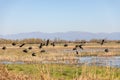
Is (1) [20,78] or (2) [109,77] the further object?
(2) [109,77]

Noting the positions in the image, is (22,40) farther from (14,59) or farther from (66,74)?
(66,74)

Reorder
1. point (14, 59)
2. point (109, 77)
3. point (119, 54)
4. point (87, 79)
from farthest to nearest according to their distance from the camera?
point (119, 54) < point (14, 59) < point (109, 77) < point (87, 79)

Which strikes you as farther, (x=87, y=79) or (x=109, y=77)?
(x=109, y=77)

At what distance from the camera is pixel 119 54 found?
48750 millimetres

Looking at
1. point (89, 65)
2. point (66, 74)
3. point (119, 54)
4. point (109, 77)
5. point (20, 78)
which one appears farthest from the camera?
point (119, 54)

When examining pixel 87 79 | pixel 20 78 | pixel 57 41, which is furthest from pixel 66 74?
pixel 57 41

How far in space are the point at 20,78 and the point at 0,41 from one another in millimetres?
88477

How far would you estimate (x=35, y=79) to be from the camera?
1332 cm

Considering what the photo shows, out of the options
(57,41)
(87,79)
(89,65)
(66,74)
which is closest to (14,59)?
(66,74)

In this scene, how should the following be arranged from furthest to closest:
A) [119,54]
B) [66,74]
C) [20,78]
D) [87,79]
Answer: [119,54] < [66,74] < [87,79] < [20,78]

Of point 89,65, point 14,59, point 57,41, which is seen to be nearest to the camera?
point 89,65

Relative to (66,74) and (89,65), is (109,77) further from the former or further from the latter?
(66,74)

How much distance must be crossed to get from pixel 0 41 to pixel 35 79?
3466 inches

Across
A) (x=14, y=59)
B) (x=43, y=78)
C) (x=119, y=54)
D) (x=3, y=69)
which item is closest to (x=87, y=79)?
(x=43, y=78)
